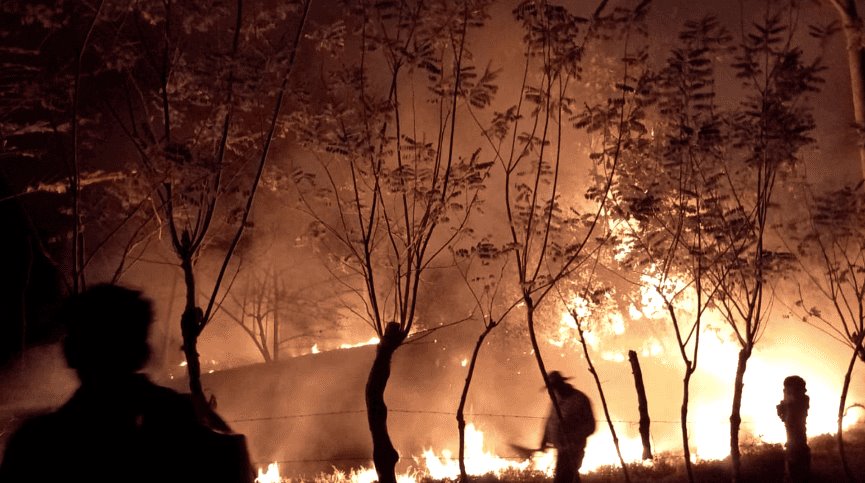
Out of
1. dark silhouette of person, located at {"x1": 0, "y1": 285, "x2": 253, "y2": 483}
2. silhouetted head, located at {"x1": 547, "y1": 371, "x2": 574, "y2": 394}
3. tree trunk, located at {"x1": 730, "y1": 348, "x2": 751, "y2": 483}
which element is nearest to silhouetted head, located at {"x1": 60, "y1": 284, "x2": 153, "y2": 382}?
dark silhouette of person, located at {"x1": 0, "y1": 285, "x2": 253, "y2": 483}

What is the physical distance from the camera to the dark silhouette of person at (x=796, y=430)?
30.3 feet

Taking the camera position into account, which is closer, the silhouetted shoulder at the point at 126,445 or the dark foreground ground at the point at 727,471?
the silhouetted shoulder at the point at 126,445

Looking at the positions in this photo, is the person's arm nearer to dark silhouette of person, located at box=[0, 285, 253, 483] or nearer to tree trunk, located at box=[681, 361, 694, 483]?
dark silhouette of person, located at box=[0, 285, 253, 483]

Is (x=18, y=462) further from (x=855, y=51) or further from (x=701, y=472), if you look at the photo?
(x=855, y=51)

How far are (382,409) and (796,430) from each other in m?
6.02

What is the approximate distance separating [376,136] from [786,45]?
5557 millimetres

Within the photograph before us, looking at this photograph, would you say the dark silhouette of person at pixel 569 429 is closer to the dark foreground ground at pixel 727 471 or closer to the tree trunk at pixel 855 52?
the dark foreground ground at pixel 727 471

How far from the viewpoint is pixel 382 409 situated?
318 inches

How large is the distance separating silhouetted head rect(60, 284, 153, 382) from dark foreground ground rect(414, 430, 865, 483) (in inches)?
371

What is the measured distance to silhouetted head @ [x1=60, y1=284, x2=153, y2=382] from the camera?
1.84 metres

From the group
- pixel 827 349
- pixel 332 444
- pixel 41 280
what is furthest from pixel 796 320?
pixel 41 280

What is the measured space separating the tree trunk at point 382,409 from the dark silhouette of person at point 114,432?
6.20 meters

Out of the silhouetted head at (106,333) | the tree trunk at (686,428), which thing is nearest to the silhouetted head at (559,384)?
the tree trunk at (686,428)

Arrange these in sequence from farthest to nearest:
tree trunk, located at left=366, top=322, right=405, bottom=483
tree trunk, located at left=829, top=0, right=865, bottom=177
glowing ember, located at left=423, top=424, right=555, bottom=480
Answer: glowing ember, located at left=423, top=424, right=555, bottom=480 < tree trunk, located at left=829, top=0, right=865, bottom=177 < tree trunk, located at left=366, top=322, right=405, bottom=483
